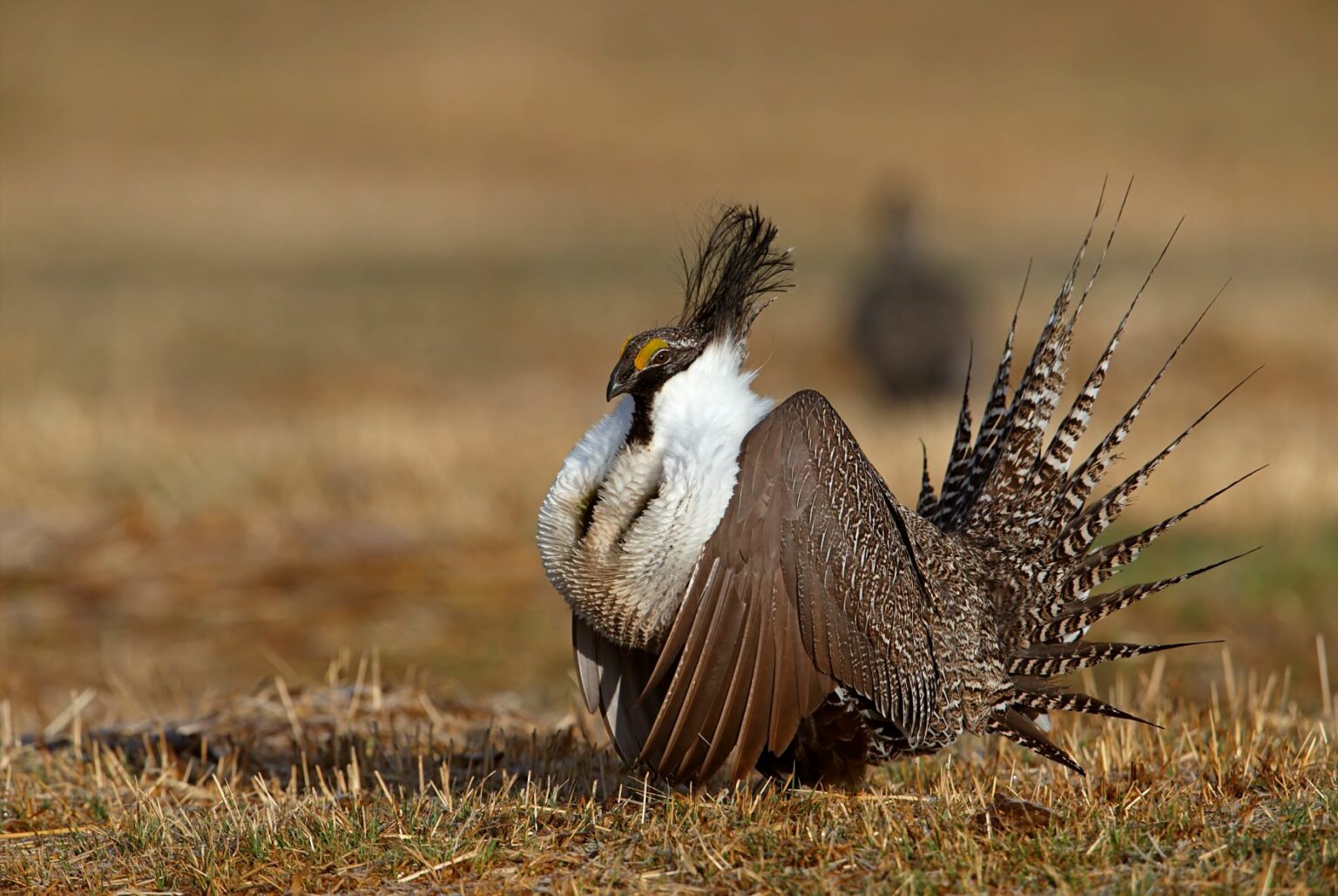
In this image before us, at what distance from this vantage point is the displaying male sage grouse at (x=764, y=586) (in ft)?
11.4

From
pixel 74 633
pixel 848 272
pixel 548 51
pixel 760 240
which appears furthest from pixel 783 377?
pixel 548 51

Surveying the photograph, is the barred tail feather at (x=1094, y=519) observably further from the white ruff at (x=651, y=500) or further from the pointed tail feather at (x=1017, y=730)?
the white ruff at (x=651, y=500)

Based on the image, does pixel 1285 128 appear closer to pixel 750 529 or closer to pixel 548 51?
pixel 548 51

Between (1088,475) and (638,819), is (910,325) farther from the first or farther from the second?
(638,819)

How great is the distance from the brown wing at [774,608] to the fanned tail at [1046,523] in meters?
0.68

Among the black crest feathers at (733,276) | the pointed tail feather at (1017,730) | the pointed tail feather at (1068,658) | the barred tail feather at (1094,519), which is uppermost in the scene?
the black crest feathers at (733,276)

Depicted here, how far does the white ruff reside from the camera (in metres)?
3.46

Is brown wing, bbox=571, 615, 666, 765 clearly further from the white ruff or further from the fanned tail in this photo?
the fanned tail

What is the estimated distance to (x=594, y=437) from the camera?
3760 mm

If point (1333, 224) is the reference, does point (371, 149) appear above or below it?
above

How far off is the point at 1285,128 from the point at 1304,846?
35.8 meters

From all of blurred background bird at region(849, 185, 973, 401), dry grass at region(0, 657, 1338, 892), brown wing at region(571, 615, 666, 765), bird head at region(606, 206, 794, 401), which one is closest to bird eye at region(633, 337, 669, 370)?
bird head at region(606, 206, 794, 401)

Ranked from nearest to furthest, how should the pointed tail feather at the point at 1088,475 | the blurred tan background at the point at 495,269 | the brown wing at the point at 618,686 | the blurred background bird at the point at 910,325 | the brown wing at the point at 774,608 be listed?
the brown wing at the point at 774,608, the brown wing at the point at 618,686, the pointed tail feather at the point at 1088,475, the blurred tan background at the point at 495,269, the blurred background bird at the point at 910,325

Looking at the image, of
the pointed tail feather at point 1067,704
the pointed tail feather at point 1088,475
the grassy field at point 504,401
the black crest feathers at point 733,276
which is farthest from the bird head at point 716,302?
the pointed tail feather at point 1067,704
